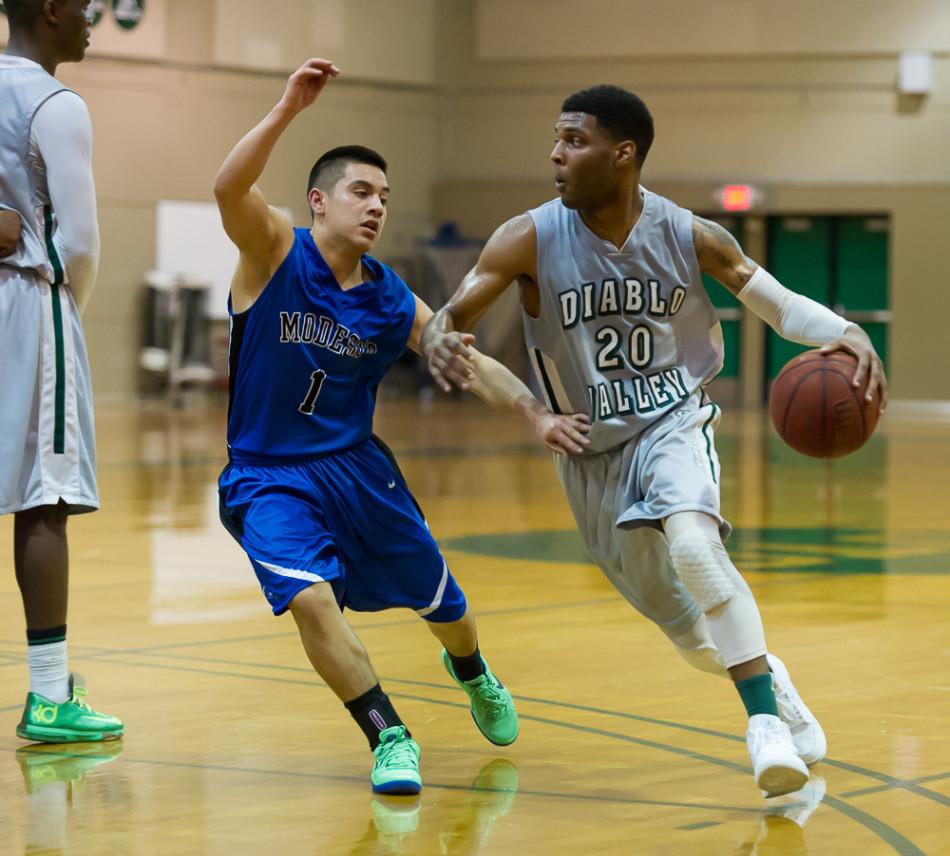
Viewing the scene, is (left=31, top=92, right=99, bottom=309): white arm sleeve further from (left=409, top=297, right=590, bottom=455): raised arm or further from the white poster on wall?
the white poster on wall

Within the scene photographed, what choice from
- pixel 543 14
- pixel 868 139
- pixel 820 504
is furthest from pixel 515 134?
pixel 820 504

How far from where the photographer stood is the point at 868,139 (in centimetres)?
2316

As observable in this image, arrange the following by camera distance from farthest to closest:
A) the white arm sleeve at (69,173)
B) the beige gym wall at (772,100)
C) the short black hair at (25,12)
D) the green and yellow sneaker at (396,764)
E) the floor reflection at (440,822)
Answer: the beige gym wall at (772,100), the short black hair at (25,12), the white arm sleeve at (69,173), the green and yellow sneaker at (396,764), the floor reflection at (440,822)

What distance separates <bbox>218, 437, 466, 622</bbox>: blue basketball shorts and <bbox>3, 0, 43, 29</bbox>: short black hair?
1.29 m

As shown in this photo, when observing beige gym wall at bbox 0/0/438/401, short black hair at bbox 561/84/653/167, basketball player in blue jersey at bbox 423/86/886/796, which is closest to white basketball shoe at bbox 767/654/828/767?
basketball player in blue jersey at bbox 423/86/886/796

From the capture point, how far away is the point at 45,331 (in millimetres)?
4668

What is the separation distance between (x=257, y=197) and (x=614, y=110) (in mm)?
955

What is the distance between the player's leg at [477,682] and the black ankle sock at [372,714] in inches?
17.5

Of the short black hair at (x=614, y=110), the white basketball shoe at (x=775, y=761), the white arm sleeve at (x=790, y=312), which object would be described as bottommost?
the white basketball shoe at (x=775, y=761)

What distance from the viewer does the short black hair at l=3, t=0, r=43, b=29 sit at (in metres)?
4.66

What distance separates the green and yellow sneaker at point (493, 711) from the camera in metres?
4.67

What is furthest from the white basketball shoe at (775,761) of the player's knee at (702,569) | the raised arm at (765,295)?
the raised arm at (765,295)

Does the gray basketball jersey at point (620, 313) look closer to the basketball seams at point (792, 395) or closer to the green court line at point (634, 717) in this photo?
the basketball seams at point (792, 395)

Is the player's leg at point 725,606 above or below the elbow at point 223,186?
below
